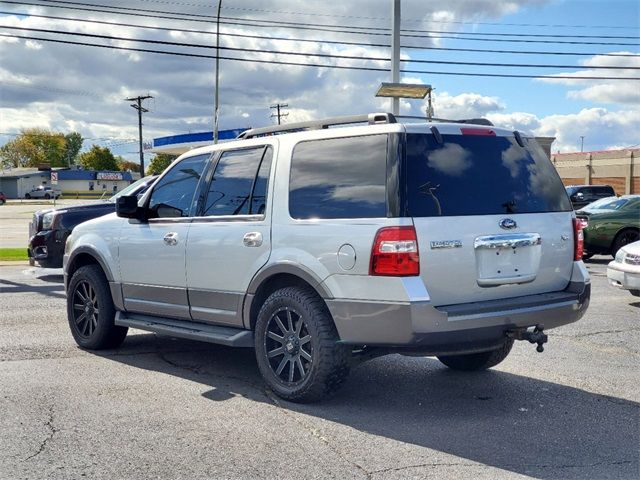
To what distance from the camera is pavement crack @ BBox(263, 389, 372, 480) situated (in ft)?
13.9

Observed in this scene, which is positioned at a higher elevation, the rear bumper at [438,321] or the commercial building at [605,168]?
the commercial building at [605,168]

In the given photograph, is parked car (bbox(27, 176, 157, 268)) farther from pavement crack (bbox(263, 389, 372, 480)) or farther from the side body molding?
pavement crack (bbox(263, 389, 372, 480))

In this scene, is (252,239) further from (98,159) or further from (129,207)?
(98,159)

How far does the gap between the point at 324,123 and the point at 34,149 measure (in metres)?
160

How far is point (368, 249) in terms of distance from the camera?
492cm

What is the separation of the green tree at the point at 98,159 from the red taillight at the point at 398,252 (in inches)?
5983

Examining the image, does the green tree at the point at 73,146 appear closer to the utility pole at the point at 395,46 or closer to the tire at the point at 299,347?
the utility pole at the point at 395,46

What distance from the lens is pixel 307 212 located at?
17.9ft

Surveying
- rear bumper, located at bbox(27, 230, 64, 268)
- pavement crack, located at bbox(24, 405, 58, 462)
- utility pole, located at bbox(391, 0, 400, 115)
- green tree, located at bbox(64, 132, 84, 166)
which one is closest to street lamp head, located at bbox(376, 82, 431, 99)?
utility pole, located at bbox(391, 0, 400, 115)

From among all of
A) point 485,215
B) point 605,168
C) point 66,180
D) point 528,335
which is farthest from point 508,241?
point 66,180

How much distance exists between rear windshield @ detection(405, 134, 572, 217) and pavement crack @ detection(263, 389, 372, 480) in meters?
1.55

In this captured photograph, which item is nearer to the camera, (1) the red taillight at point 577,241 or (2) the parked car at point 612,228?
(1) the red taillight at point 577,241

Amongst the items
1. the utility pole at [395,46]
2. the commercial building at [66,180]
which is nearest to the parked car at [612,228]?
the utility pole at [395,46]

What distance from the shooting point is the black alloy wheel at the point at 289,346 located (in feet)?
17.6
